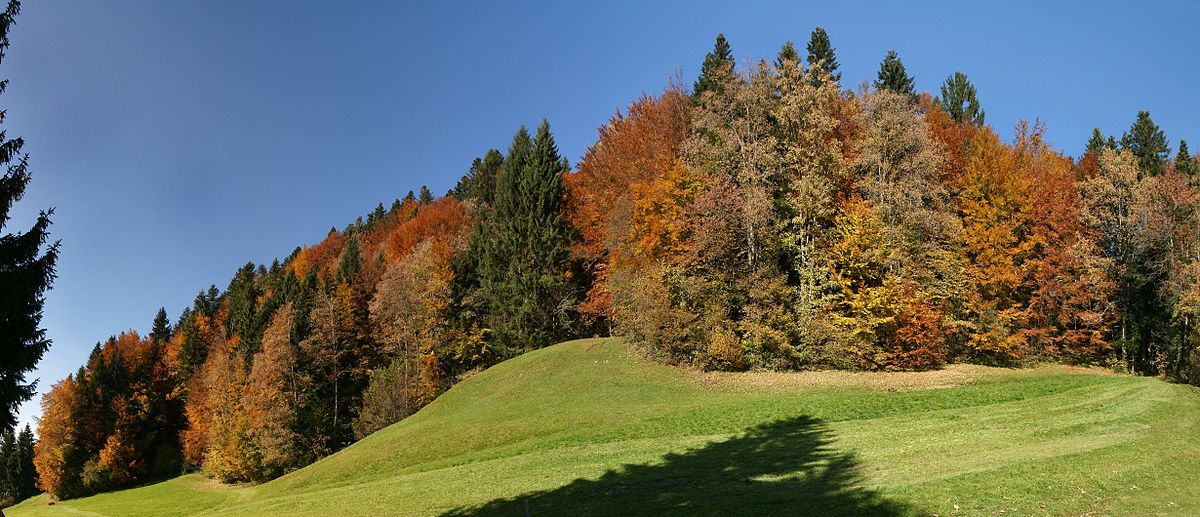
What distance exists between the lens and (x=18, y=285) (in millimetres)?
14047

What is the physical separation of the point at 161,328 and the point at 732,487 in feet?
348

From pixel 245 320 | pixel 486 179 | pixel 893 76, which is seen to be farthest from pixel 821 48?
pixel 245 320

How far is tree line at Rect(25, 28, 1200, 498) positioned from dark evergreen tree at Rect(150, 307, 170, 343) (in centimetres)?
4210

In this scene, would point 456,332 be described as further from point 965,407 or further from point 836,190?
point 965,407

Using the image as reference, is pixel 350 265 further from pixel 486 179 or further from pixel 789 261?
pixel 789 261

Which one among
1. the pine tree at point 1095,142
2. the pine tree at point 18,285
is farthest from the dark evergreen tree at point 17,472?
the pine tree at point 1095,142

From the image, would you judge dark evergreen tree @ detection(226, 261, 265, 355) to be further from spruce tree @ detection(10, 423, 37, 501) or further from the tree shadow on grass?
the tree shadow on grass

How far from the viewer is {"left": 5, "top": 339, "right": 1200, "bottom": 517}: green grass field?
12.7 meters

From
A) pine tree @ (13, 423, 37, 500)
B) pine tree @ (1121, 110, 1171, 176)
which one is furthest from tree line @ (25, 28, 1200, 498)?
pine tree @ (13, 423, 37, 500)

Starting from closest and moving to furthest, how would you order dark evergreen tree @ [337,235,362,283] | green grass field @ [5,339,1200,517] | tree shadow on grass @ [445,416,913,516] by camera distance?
green grass field @ [5,339,1200,517], tree shadow on grass @ [445,416,913,516], dark evergreen tree @ [337,235,362,283]

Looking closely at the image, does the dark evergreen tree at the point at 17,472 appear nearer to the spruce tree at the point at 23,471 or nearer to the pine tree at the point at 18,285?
the spruce tree at the point at 23,471

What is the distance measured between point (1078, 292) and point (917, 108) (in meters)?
16.3

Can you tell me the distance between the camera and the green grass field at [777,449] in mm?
12742

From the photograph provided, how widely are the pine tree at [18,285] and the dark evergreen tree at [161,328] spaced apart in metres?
91.4
